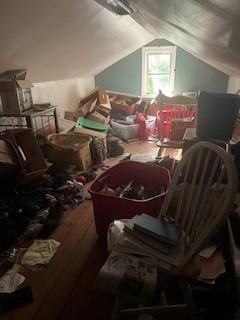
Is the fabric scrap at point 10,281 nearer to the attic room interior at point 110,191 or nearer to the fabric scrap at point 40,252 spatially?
the attic room interior at point 110,191

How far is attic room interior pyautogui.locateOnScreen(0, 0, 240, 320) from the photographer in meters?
1.10

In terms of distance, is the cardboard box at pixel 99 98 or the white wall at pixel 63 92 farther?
the cardboard box at pixel 99 98

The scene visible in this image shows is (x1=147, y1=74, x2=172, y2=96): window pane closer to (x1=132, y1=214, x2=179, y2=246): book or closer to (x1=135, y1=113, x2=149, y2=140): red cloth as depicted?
(x1=135, y1=113, x2=149, y2=140): red cloth

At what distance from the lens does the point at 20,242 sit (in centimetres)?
199

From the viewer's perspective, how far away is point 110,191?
2.07 meters

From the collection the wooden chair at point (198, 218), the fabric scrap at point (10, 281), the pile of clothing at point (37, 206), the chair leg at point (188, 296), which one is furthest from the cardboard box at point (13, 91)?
the chair leg at point (188, 296)

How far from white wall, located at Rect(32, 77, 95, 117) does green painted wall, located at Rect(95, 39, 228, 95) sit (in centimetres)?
47

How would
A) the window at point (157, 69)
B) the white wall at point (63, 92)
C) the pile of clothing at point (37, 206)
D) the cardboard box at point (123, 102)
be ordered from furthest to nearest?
the window at point (157, 69) < the cardboard box at point (123, 102) < the white wall at point (63, 92) < the pile of clothing at point (37, 206)

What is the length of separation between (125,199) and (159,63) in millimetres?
4665

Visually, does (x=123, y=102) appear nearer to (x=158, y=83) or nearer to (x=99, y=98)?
(x=99, y=98)

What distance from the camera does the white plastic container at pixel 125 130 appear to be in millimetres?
4719

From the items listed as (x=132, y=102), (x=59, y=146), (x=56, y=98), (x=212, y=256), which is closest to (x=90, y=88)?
(x=132, y=102)

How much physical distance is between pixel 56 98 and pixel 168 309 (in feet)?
12.4

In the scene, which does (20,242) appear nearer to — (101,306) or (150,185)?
(101,306)
